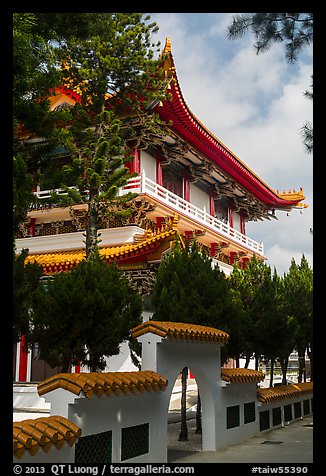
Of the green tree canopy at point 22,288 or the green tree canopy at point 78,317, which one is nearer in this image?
the green tree canopy at point 22,288

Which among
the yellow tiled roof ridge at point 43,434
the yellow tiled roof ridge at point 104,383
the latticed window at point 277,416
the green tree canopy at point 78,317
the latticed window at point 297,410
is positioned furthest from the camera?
the latticed window at point 297,410

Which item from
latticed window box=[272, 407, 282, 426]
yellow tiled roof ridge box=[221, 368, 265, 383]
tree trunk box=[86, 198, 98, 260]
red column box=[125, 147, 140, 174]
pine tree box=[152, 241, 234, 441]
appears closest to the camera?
yellow tiled roof ridge box=[221, 368, 265, 383]

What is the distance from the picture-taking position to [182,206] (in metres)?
23.6

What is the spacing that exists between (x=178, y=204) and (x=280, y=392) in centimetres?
1004

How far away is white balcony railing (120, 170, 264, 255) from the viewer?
68.4ft

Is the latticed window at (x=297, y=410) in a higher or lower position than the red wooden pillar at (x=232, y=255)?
lower

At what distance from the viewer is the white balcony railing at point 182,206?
20.9 m

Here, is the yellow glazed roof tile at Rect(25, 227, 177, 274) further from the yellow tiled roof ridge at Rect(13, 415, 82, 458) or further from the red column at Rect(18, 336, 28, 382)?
the yellow tiled roof ridge at Rect(13, 415, 82, 458)

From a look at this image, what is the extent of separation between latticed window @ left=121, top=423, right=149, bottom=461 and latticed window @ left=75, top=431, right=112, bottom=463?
39 centimetres

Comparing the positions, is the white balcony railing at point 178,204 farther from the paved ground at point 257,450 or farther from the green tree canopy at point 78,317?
the paved ground at point 257,450

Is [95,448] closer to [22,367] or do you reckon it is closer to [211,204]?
[22,367]

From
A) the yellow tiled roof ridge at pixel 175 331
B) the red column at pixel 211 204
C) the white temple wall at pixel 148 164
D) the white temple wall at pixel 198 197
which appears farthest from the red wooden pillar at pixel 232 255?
the yellow tiled roof ridge at pixel 175 331

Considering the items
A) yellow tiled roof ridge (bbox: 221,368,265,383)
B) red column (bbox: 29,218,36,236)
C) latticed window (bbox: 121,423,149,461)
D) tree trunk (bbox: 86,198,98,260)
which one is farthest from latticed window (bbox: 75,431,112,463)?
red column (bbox: 29,218,36,236)

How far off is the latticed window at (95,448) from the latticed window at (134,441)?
0.39 meters
